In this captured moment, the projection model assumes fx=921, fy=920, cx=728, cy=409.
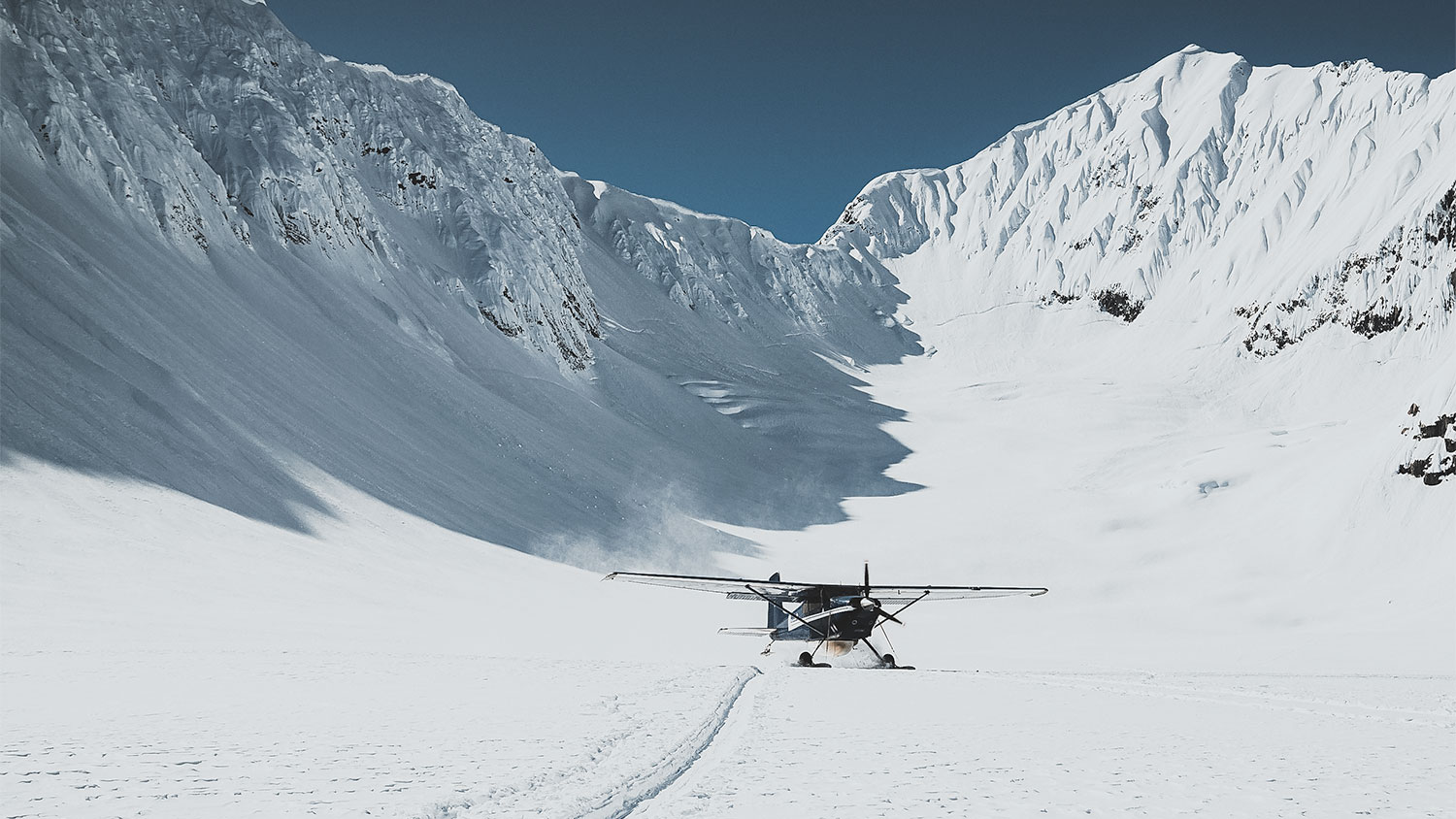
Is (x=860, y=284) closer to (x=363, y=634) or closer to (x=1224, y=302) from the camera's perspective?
(x=1224, y=302)

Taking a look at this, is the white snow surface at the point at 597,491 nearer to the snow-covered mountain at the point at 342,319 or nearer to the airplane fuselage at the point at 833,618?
the snow-covered mountain at the point at 342,319

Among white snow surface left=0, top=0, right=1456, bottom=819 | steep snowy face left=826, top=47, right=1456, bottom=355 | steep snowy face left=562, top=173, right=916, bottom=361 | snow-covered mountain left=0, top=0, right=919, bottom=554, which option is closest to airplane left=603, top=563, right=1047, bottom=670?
white snow surface left=0, top=0, right=1456, bottom=819

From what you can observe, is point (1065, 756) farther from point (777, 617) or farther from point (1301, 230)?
point (1301, 230)

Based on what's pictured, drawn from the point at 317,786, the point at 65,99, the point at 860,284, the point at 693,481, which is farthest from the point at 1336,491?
the point at 860,284

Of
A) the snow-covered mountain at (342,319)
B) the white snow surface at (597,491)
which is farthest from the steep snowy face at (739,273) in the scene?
the snow-covered mountain at (342,319)

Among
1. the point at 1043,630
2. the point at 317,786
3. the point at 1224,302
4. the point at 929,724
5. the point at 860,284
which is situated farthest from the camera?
the point at 860,284

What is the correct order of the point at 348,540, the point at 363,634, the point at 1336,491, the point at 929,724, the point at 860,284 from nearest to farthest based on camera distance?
the point at 929,724 → the point at 363,634 → the point at 348,540 → the point at 1336,491 → the point at 860,284

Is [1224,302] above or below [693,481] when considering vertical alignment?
above
